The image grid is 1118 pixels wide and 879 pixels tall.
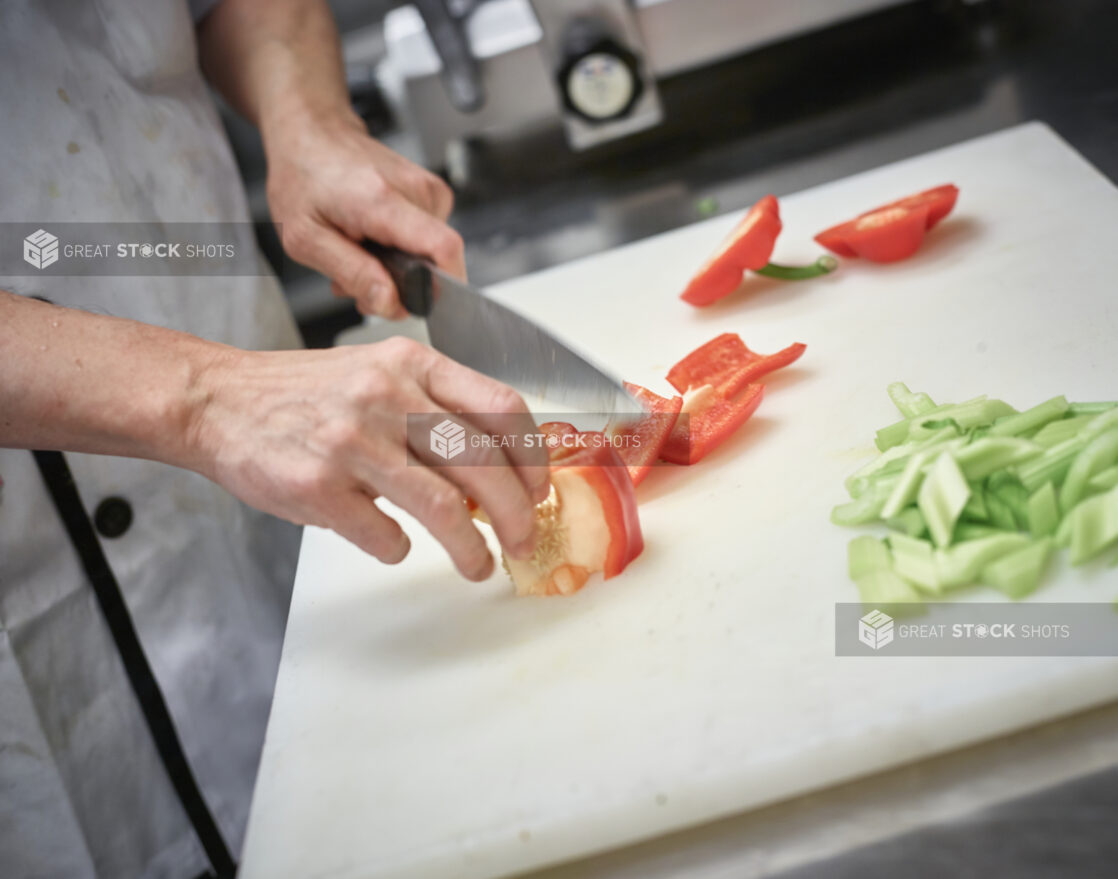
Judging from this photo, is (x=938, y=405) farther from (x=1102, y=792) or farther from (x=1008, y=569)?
(x=1102, y=792)

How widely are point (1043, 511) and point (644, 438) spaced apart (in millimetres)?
439

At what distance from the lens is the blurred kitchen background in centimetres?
183

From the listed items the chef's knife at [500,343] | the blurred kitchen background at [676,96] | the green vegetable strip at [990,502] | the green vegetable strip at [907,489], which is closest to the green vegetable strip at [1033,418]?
the green vegetable strip at [990,502]

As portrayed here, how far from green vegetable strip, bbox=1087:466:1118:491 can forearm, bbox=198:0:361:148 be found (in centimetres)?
115

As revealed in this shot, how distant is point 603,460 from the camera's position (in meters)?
1.01

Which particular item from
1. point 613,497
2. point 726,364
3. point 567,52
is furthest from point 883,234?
point 567,52

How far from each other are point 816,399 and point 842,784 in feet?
1.67

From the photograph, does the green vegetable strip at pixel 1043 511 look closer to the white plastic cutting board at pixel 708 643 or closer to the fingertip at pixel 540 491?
the white plastic cutting board at pixel 708 643

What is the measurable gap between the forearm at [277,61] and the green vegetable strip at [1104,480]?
1.15 meters

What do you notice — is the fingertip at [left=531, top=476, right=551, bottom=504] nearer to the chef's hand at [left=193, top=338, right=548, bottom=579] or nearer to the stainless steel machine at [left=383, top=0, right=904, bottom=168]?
the chef's hand at [left=193, top=338, right=548, bottom=579]

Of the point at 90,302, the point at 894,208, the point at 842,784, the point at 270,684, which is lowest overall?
the point at 270,684

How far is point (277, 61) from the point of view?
1.52 m

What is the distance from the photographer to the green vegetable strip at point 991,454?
0.91 m

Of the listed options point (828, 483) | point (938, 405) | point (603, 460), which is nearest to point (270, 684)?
point (603, 460)
